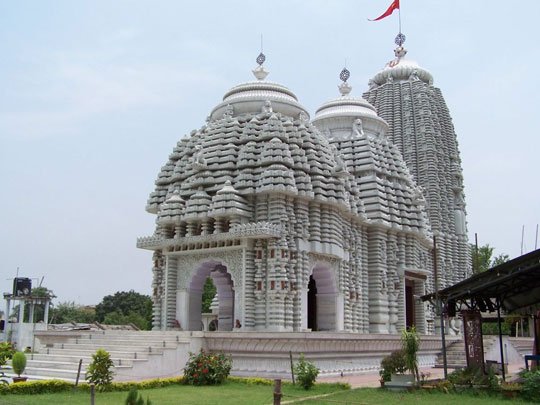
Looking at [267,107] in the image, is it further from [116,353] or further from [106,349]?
[116,353]

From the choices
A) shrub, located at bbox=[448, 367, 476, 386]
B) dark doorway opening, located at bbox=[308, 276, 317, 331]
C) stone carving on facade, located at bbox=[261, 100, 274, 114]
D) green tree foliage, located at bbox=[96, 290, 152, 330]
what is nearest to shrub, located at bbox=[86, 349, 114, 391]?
shrub, located at bbox=[448, 367, 476, 386]

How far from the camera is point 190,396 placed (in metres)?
17.4

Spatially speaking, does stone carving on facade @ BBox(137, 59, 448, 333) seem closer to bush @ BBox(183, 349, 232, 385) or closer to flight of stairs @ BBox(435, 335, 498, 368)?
flight of stairs @ BBox(435, 335, 498, 368)

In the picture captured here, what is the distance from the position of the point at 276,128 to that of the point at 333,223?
6.18m

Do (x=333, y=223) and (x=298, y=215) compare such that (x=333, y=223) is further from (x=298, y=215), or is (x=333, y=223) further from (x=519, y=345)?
(x=519, y=345)

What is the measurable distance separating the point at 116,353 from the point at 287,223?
11.3 metres

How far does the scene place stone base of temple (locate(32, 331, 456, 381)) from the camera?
22.4 m

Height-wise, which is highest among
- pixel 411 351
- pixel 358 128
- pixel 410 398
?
pixel 358 128

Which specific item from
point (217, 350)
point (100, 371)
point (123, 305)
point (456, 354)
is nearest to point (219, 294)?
point (217, 350)

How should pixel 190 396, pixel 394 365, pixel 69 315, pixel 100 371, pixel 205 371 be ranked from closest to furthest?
pixel 190 396, pixel 100 371, pixel 394 365, pixel 205 371, pixel 69 315

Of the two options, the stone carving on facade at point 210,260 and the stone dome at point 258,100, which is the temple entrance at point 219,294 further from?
the stone dome at point 258,100

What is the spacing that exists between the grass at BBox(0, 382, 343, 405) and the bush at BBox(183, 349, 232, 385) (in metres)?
0.45

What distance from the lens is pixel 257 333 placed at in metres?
24.5

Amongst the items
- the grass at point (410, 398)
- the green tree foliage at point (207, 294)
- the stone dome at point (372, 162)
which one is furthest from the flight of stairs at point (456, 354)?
the green tree foliage at point (207, 294)
